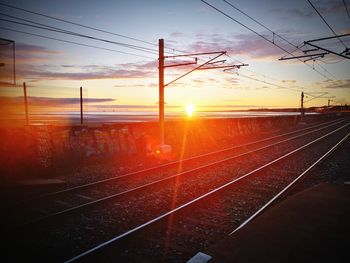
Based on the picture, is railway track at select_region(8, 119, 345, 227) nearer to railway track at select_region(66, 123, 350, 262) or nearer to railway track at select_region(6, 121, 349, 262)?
railway track at select_region(6, 121, 349, 262)

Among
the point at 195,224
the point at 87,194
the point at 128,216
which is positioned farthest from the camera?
the point at 87,194

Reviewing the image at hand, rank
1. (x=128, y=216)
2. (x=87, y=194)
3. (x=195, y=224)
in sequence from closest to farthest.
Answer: (x=195, y=224)
(x=128, y=216)
(x=87, y=194)

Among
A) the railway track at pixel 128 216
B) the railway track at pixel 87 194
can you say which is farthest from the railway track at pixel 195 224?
the railway track at pixel 87 194

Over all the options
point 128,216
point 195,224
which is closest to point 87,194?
point 128,216

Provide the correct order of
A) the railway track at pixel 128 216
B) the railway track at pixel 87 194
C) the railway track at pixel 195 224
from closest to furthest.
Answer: the railway track at pixel 195 224 < the railway track at pixel 128 216 < the railway track at pixel 87 194

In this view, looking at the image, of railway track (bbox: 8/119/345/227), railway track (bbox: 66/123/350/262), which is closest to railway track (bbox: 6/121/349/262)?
railway track (bbox: 66/123/350/262)

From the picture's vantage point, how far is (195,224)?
6.39m

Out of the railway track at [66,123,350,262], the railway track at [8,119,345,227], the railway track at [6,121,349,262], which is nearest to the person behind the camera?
the railway track at [66,123,350,262]

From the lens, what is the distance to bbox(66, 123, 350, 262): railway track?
501cm

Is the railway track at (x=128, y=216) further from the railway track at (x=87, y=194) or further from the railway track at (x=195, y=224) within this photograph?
the railway track at (x=87, y=194)

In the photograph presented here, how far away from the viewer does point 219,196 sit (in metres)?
8.42

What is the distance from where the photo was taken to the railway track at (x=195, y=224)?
5.01m

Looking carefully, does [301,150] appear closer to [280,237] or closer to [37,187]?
[280,237]

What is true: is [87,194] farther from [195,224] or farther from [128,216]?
[195,224]
